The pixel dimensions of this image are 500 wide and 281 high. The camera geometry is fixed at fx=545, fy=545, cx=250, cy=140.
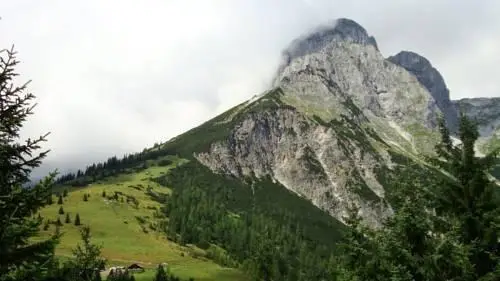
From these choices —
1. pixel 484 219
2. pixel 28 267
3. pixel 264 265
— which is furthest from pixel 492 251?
pixel 264 265

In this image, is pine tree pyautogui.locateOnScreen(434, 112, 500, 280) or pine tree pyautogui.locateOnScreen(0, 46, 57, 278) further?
pine tree pyautogui.locateOnScreen(434, 112, 500, 280)

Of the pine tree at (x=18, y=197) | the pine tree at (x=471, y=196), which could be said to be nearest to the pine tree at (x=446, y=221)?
the pine tree at (x=471, y=196)

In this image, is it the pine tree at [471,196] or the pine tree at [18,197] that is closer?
the pine tree at [18,197]

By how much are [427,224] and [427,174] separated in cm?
351

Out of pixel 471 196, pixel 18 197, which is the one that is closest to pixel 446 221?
pixel 471 196

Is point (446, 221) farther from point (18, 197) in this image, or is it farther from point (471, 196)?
point (18, 197)

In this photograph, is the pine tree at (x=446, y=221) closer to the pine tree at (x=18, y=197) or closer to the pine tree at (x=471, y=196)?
the pine tree at (x=471, y=196)

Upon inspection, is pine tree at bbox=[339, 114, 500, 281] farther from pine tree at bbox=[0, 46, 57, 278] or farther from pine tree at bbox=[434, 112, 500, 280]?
pine tree at bbox=[0, 46, 57, 278]

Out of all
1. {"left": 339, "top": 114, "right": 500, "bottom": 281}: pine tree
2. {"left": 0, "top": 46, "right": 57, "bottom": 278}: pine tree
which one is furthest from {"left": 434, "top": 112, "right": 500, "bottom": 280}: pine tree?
{"left": 0, "top": 46, "right": 57, "bottom": 278}: pine tree

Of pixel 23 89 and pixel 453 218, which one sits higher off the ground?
pixel 23 89

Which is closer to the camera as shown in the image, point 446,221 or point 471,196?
point 446,221

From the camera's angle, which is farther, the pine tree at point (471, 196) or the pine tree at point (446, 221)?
the pine tree at point (471, 196)

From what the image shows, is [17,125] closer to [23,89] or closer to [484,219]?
[23,89]

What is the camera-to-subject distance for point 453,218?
21125 mm
